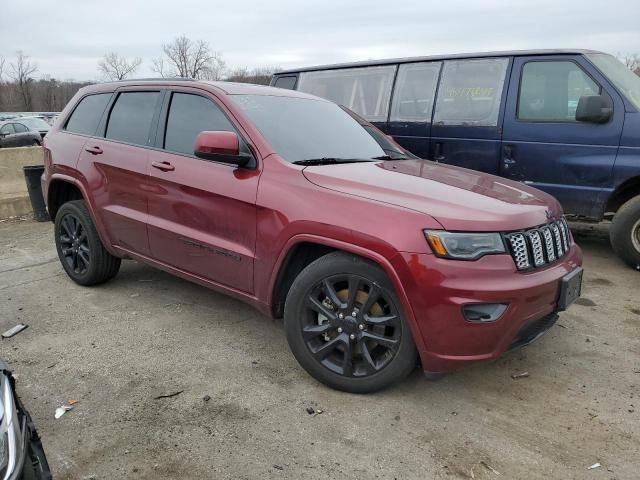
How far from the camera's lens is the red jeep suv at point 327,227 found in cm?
264

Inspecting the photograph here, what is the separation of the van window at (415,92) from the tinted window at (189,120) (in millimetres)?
3246

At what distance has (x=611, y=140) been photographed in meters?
5.03

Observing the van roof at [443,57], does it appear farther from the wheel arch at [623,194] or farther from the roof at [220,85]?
the roof at [220,85]

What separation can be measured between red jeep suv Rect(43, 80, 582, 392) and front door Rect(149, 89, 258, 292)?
1 cm

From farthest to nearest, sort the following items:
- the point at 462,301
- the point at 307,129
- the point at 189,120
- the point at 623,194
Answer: the point at 623,194
the point at 189,120
the point at 307,129
the point at 462,301

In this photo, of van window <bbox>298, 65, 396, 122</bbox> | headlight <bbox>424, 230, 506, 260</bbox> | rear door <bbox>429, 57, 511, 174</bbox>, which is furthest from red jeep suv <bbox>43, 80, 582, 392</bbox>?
van window <bbox>298, 65, 396, 122</bbox>

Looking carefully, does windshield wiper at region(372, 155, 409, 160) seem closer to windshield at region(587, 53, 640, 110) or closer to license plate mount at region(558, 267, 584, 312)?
license plate mount at region(558, 267, 584, 312)

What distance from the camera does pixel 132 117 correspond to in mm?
4199

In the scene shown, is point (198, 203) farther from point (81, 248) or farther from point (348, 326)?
point (81, 248)

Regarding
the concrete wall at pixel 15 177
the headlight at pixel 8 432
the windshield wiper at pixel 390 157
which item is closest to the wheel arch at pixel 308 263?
the windshield wiper at pixel 390 157

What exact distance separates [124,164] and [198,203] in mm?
912

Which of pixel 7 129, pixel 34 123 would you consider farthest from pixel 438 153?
pixel 34 123

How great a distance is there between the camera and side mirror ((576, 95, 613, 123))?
4977 millimetres

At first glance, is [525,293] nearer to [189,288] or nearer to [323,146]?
[323,146]
